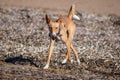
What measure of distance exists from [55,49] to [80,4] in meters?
18.9

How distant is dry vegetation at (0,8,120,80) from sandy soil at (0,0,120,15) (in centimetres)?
315

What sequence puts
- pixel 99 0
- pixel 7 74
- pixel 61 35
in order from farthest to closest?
pixel 99 0 → pixel 61 35 → pixel 7 74

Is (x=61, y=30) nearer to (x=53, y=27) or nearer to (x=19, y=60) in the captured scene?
(x=53, y=27)

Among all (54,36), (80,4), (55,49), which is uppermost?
(54,36)

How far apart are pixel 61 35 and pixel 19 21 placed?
13.0m

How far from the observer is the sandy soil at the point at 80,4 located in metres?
35.7

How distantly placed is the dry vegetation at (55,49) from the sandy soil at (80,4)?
10.3 feet

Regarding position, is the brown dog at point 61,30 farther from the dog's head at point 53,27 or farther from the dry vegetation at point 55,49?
the dry vegetation at point 55,49

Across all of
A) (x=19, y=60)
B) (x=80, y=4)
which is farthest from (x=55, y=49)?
(x=80, y=4)

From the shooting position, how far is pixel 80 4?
126 feet

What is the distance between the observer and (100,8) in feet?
120

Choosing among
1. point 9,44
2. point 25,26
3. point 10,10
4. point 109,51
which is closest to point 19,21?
point 25,26

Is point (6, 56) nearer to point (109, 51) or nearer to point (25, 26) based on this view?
point (109, 51)

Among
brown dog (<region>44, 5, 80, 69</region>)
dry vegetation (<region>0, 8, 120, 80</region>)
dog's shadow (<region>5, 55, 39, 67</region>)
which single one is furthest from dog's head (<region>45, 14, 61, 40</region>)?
dog's shadow (<region>5, 55, 39, 67</region>)
